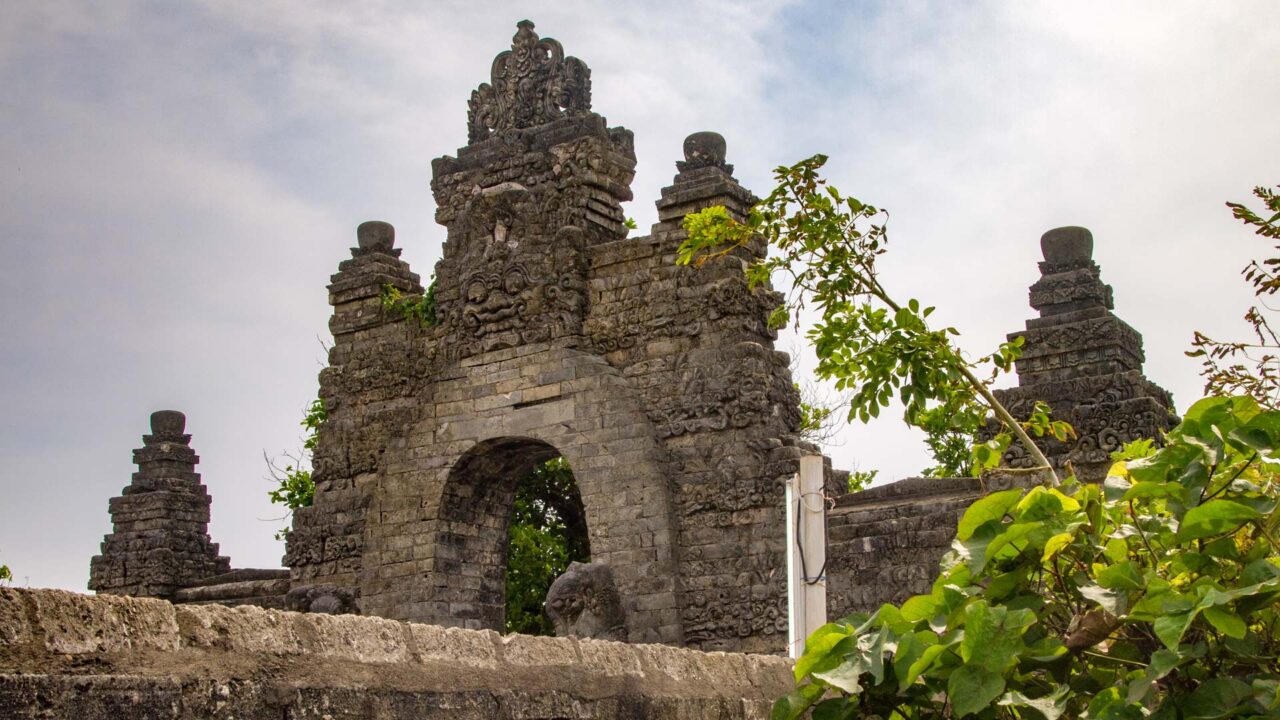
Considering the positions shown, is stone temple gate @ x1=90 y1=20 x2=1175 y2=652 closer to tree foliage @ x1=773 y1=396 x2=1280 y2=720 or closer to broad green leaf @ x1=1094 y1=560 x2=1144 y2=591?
tree foliage @ x1=773 y1=396 x2=1280 y2=720

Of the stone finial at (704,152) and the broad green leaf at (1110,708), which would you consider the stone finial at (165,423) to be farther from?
the broad green leaf at (1110,708)

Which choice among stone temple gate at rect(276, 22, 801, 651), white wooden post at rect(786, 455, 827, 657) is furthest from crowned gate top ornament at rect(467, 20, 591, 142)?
white wooden post at rect(786, 455, 827, 657)

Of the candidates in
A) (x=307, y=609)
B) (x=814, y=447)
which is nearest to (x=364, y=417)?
(x=307, y=609)

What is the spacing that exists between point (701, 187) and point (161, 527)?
842 centimetres

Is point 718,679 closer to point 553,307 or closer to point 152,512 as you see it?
point 553,307

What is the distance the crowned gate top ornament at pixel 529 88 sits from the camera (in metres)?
15.2

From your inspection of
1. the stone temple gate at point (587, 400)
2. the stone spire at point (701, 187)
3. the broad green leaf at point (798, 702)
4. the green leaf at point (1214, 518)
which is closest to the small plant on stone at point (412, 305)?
the stone temple gate at point (587, 400)

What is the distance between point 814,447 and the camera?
43.9 ft

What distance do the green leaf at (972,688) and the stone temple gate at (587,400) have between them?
26.5 ft

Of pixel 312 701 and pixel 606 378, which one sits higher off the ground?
Answer: pixel 606 378

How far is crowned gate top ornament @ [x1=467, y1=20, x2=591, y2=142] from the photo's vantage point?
15.2 m

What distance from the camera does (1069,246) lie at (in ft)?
41.4

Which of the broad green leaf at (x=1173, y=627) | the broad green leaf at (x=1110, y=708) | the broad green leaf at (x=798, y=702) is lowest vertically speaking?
the broad green leaf at (x=1110, y=708)

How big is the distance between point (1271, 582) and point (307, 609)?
38.8 feet
